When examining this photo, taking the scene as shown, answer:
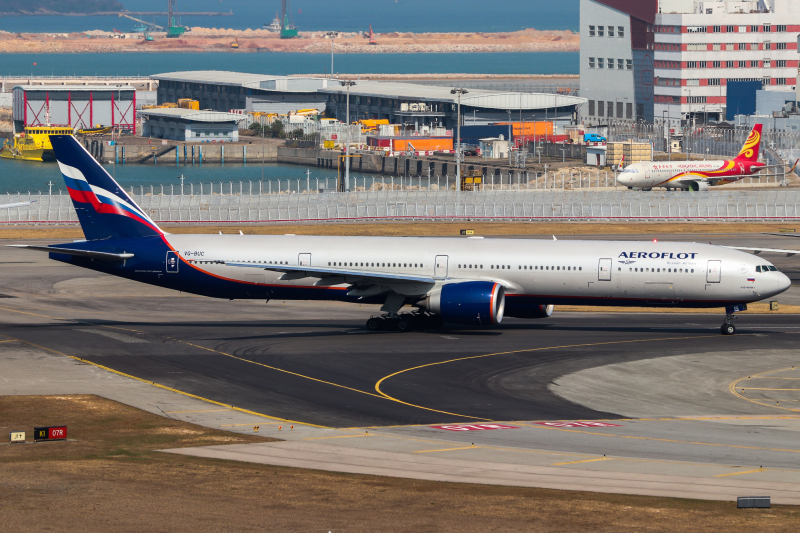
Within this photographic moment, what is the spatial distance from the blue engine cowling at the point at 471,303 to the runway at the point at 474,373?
1.32m

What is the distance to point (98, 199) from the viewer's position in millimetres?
60188

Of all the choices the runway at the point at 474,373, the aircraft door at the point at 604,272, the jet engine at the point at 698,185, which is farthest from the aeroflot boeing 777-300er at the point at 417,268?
the jet engine at the point at 698,185

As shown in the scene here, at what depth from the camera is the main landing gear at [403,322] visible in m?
58.3

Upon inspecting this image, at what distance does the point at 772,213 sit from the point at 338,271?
7151cm

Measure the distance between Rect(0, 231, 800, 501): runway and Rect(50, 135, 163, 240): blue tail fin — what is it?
556 centimetres

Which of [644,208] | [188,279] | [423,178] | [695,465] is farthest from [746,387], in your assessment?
[423,178]

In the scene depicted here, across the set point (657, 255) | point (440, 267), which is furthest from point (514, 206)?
point (657, 255)

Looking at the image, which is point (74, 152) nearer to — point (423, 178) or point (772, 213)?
point (772, 213)

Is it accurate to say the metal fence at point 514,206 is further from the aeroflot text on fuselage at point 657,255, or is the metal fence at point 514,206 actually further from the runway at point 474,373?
the aeroflot text on fuselage at point 657,255

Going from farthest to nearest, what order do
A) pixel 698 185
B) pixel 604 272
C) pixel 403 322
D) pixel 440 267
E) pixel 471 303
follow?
pixel 698 185
pixel 403 322
pixel 440 267
pixel 604 272
pixel 471 303

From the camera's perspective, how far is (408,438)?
36.3 meters

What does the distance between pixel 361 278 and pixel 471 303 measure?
608 centimetres

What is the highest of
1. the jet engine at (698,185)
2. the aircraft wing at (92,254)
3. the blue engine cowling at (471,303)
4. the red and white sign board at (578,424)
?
the jet engine at (698,185)

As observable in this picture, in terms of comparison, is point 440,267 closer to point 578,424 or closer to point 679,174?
point 578,424
